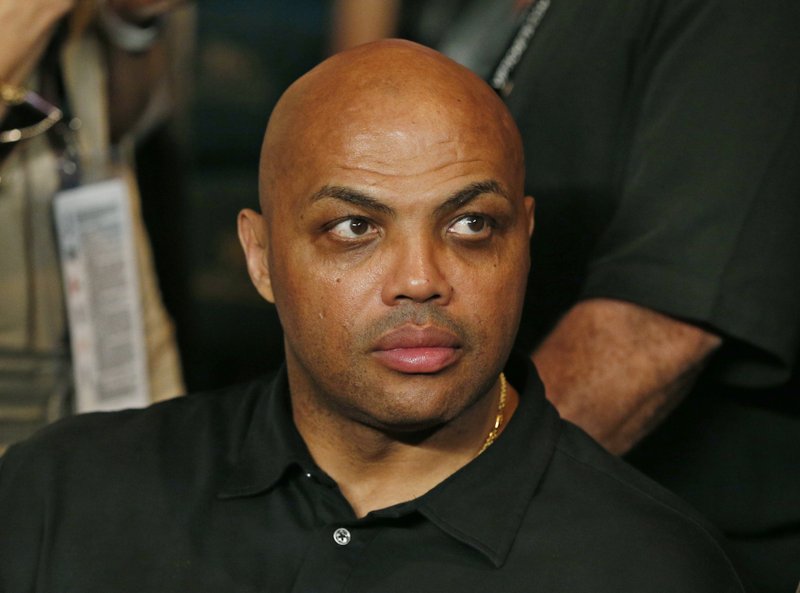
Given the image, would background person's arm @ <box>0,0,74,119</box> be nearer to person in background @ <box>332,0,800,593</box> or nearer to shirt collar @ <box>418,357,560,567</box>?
person in background @ <box>332,0,800,593</box>

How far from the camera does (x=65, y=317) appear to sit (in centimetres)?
213

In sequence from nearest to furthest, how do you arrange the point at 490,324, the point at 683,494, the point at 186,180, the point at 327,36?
the point at 490,324 → the point at 683,494 → the point at 186,180 → the point at 327,36

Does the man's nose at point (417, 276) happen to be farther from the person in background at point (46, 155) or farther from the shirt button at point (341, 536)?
the person in background at point (46, 155)

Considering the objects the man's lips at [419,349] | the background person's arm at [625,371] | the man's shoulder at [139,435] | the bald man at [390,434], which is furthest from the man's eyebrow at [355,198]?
the background person's arm at [625,371]

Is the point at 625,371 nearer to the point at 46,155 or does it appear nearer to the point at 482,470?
the point at 482,470

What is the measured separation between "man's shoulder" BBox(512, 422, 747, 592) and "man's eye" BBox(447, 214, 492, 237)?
24cm

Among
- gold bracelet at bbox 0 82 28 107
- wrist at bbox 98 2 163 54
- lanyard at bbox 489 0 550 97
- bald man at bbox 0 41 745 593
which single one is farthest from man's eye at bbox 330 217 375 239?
wrist at bbox 98 2 163 54

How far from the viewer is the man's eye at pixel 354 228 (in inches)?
50.4

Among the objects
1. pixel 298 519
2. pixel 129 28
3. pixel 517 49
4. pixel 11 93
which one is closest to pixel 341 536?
pixel 298 519

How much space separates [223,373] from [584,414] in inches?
83.2

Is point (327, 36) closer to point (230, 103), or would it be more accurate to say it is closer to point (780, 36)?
point (230, 103)

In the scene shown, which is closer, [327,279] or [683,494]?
[327,279]

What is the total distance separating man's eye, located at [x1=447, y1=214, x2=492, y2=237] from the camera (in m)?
1.29

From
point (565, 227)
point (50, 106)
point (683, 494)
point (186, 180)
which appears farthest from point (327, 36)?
point (683, 494)
